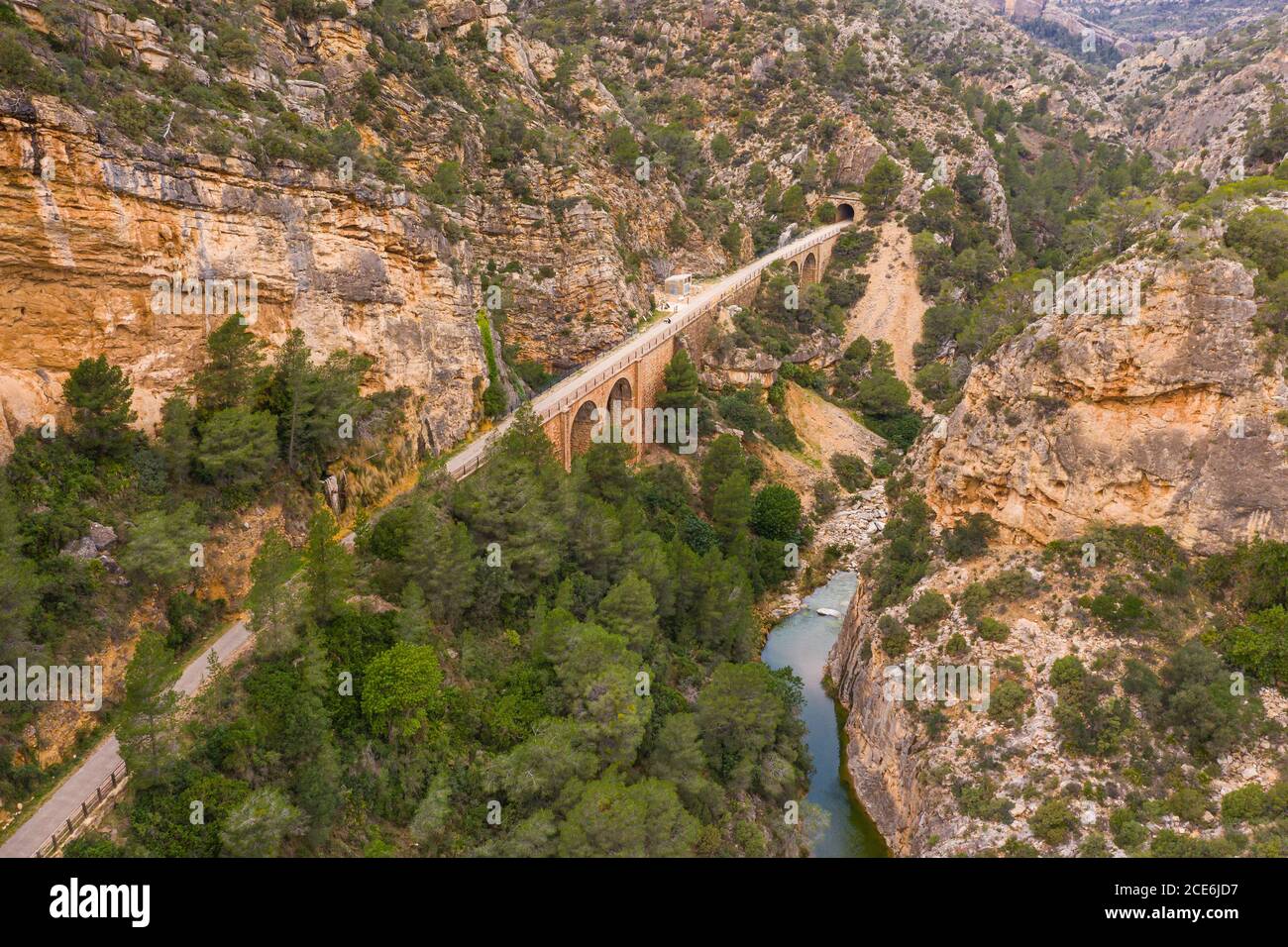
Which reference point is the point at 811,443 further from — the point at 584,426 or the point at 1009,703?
the point at 1009,703

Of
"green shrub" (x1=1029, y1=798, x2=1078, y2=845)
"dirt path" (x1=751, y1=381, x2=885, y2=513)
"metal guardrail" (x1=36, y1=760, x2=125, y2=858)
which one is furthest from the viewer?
"dirt path" (x1=751, y1=381, x2=885, y2=513)

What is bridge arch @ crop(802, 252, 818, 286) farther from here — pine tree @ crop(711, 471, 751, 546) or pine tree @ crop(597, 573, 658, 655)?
pine tree @ crop(597, 573, 658, 655)

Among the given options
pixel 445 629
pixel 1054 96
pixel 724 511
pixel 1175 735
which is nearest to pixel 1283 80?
pixel 1054 96

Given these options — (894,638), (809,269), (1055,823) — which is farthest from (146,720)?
(809,269)

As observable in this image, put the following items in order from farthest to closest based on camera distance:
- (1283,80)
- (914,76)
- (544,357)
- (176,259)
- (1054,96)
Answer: (1054,96) < (914,76) < (1283,80) < (544,357) < (176,259)

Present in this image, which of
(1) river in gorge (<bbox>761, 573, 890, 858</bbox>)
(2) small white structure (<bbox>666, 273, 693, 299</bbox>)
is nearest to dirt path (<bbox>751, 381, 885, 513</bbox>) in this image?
(1) river in gorge (<bbox>761, 573, 890, 858</bbox>)

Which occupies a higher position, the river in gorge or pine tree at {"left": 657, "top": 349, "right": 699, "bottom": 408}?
pine tree at {"left": 657, "top": 349, "right": 699, "bottom": 408}

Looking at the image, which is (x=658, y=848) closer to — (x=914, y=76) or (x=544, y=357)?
(x=544, y=357)

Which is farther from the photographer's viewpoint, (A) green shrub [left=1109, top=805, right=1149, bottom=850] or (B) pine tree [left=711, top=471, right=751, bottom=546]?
(B) pine tree [left=711, top=471, right=751, bottom=546]
